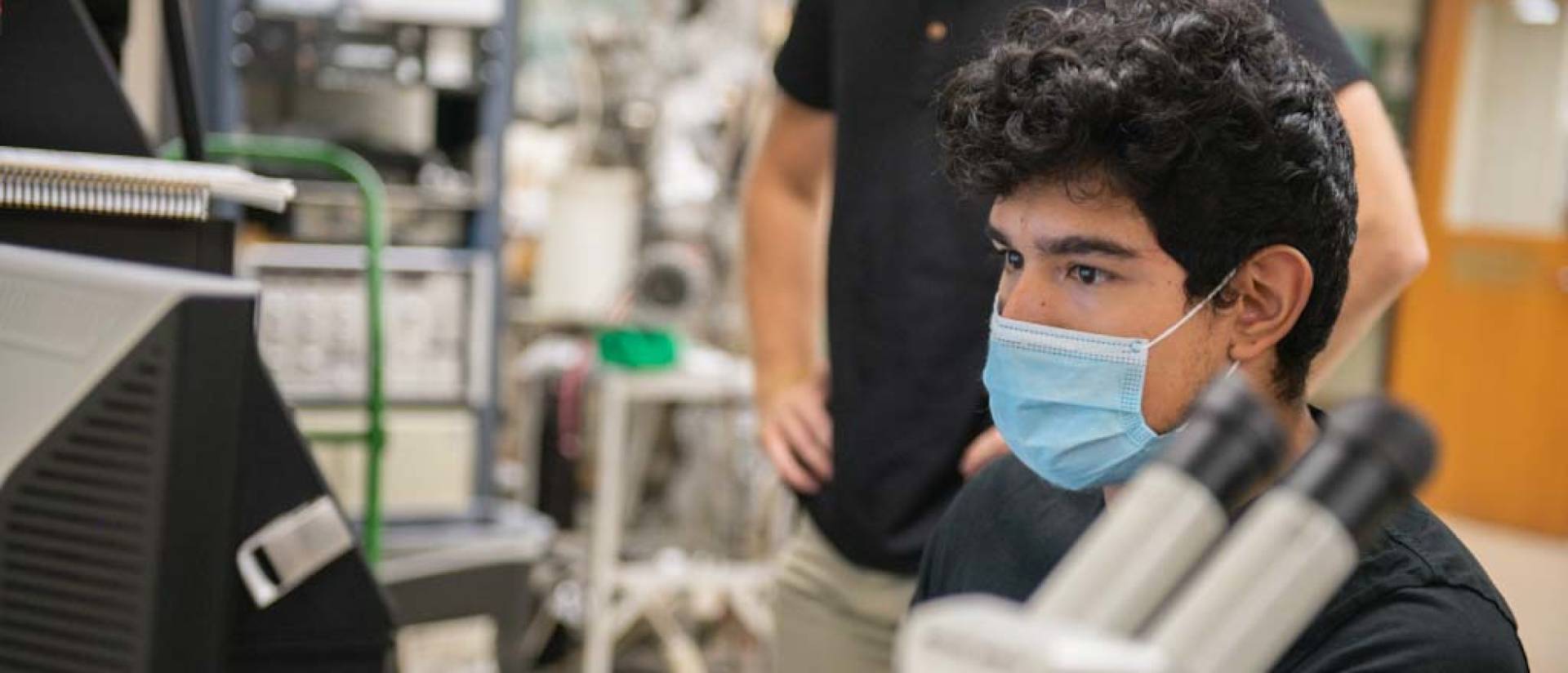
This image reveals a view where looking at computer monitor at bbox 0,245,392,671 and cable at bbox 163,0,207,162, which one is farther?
cable at bbox 163,0,207,162

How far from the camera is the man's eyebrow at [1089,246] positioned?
3.78 feet

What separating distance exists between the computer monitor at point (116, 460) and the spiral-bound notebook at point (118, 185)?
0.43 feet

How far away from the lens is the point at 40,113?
3.91 ft

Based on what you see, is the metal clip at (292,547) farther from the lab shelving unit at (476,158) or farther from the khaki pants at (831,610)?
the lab shelving unit at (476,158)

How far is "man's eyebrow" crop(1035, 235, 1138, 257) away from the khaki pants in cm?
58

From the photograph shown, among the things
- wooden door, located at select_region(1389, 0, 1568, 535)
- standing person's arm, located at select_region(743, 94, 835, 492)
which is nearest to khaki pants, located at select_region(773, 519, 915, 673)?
standing person's arm, located at select_region(743, 94, 835, 492)

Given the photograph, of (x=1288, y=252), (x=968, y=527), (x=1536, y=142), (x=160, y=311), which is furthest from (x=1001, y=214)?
(x=1536, y=142)

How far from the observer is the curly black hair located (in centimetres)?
110

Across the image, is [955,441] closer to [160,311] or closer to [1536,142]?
[160,311]

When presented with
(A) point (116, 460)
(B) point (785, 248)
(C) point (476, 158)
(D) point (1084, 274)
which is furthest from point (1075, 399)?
(C) point (476, 158)

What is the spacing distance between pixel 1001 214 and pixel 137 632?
2.06 feet

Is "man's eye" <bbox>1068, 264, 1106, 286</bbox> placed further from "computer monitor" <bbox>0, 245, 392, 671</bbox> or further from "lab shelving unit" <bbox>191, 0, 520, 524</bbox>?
"lab shelving unit" <bbox>191, 0, 520, 524</bbox>

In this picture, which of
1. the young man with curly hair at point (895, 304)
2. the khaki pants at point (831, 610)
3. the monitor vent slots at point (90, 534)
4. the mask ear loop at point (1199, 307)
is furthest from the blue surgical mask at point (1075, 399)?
the monitor vent slots at point (90, 534)

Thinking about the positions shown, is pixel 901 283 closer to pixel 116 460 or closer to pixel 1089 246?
pixel 1089 246
